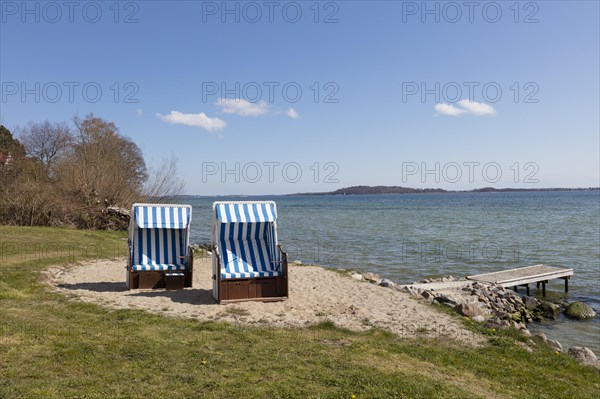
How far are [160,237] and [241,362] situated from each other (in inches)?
276

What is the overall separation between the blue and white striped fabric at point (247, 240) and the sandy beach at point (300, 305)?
87 cm

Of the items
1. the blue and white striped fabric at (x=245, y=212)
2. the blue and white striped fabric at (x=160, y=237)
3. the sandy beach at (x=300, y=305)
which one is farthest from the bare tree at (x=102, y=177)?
the blue and white striped fabric at (x=245, y=212)

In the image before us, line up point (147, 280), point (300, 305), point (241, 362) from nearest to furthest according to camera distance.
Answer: point (241, 362)
point (300, 305)
point (147, 280)

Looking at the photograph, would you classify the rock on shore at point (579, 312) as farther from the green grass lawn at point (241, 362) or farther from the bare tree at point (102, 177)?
the bare tree at point (102, 177)

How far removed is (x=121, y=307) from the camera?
9.76 metres

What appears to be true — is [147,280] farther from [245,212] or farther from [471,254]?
[471,254]

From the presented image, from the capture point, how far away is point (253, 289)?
10.8 m

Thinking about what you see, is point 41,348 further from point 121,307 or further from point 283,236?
point 283,236

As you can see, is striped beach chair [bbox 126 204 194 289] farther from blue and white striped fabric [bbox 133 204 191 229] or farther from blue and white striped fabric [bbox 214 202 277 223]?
blue and white striped fabric [bbox 214 202 277 223]

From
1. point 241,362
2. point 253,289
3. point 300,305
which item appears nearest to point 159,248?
point 253,289

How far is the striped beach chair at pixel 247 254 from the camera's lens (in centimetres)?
1073

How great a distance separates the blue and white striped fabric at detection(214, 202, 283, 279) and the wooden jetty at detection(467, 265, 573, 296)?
9239 millimetres

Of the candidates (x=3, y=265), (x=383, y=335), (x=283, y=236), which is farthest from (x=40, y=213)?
(x=383, y=335)

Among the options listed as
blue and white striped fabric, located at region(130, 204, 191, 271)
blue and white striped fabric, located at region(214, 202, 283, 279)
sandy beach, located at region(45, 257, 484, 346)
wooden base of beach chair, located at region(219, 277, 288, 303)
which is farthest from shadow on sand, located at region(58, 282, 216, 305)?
blue and white striped fabric, located at region(214, 202, 283, 279)
